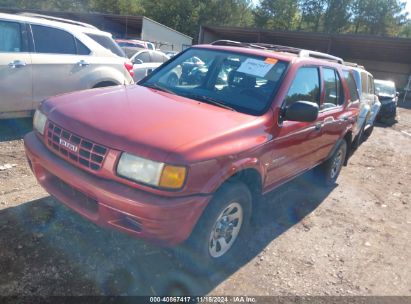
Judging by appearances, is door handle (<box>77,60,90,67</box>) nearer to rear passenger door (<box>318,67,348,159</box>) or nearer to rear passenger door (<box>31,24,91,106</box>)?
rear passenger door (<box>31,24,91,106</box>)

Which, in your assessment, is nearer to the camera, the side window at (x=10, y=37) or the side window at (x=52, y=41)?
the side window at (x=10, y=37)

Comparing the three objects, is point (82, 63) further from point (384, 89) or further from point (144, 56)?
point (384, 89)

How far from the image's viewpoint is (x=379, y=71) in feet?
98.2

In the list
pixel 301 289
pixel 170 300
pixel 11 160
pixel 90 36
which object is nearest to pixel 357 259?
pixel 301 289

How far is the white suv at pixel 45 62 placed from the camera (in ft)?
17.4

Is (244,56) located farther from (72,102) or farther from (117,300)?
(117,300)

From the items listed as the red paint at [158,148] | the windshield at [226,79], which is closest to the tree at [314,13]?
the windshield at [226,79]

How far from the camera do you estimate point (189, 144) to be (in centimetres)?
252

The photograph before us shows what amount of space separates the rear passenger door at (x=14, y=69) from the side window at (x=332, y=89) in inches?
168

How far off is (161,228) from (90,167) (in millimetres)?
696

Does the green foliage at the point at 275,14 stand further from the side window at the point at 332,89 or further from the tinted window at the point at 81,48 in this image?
the side window at the point at 332,89

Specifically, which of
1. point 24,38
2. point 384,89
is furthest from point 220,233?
point 384,89

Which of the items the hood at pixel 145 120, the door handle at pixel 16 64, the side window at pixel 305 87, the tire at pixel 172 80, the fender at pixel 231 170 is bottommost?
the fender at pixel 231 170

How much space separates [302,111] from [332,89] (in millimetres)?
1670
